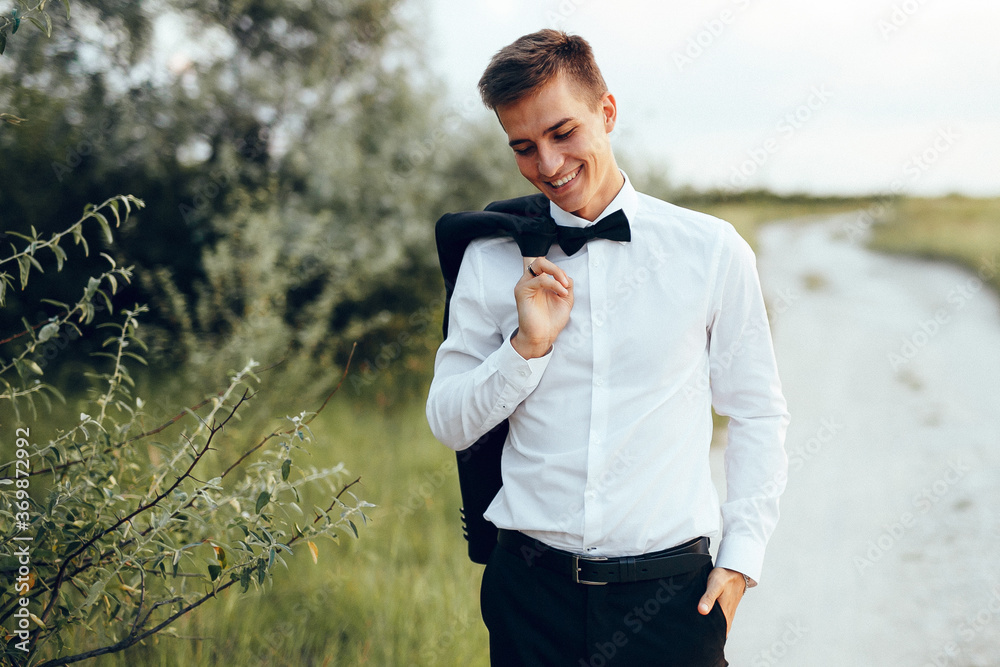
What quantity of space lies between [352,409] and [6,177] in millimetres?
3262

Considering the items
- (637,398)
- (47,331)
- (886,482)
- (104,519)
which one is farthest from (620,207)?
(886,482)

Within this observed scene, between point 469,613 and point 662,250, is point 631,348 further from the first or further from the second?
point 469,613

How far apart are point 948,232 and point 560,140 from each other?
38.3ft

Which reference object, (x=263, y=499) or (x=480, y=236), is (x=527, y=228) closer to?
(x=480, y=236)

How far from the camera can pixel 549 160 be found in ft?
6.07

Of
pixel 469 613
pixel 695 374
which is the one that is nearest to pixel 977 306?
pixel 469 613

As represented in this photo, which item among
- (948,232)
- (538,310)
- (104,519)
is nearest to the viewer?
(538,310)

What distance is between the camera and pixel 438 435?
205cm

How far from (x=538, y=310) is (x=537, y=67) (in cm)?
61

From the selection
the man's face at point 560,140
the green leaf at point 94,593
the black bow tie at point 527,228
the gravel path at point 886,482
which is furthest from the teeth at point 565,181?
the gravel path at point 886,482

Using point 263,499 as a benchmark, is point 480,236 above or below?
above

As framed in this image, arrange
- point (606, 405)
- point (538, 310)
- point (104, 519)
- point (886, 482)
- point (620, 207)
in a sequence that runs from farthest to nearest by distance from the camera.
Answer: point (886, 482) → point (104, 519) → point (620, 207) → point (606, 405) → point (538, 310)

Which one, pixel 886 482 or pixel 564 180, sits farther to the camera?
pixel 886 482

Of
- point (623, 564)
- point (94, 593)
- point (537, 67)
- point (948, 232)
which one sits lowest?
point (948, 232)
